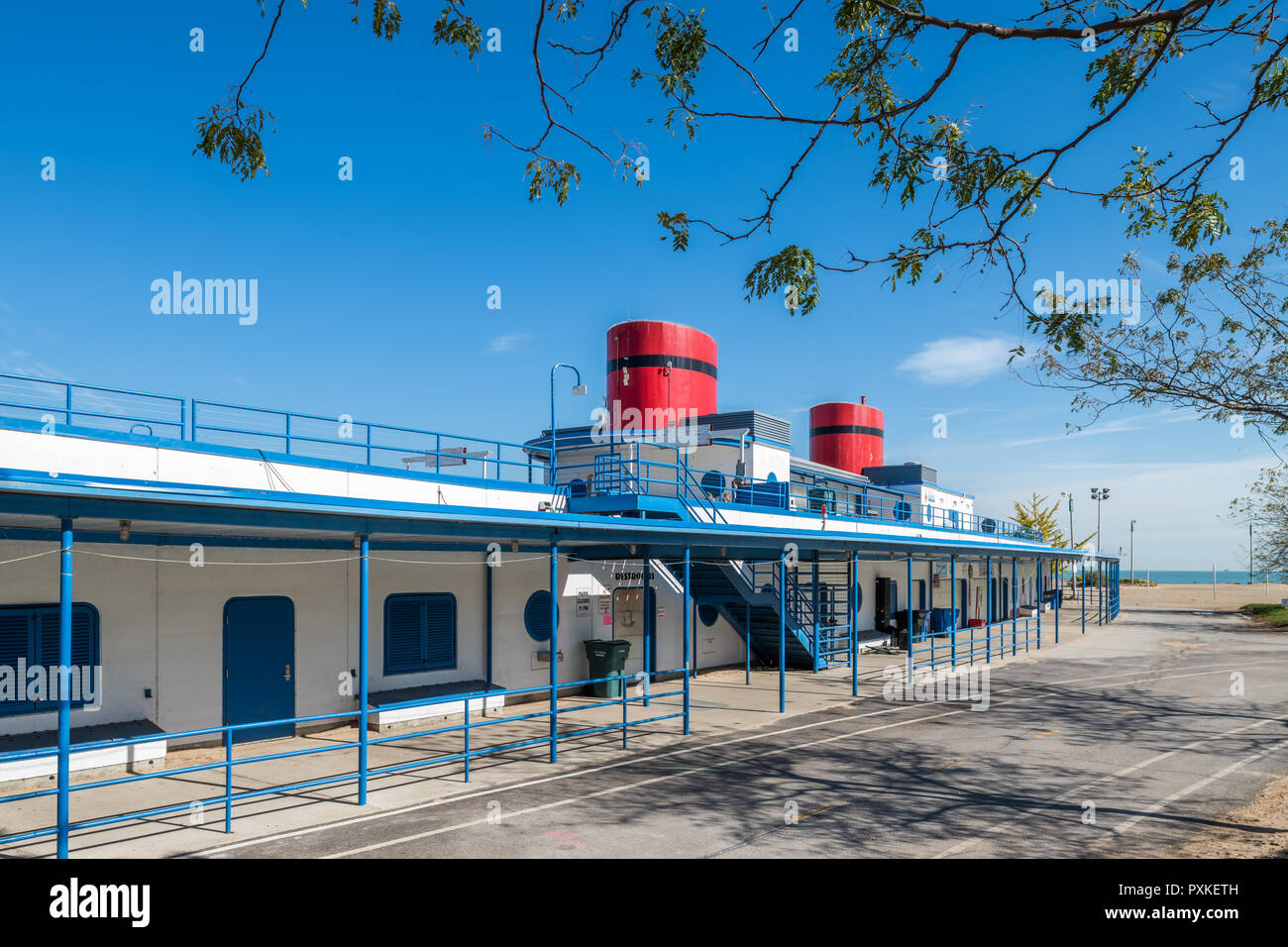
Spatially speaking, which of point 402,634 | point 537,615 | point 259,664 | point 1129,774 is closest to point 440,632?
point 402,634

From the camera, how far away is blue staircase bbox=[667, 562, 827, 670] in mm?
22000

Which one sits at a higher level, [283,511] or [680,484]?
[680,484]

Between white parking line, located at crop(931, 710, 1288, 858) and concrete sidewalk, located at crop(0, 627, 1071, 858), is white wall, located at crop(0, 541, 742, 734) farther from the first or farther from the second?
white parking line, located at crop(931, 710, 1288, 858)

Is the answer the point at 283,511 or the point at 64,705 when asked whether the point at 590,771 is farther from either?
the point at 64,705

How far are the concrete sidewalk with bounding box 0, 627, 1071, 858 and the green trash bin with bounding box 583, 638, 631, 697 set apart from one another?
56cm

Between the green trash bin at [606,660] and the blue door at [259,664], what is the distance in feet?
23.4

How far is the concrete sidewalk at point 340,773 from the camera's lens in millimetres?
9602

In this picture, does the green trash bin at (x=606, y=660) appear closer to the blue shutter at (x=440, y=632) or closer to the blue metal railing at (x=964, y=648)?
the blue shutter at (x=440, y=632)

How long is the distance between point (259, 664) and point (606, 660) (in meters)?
7.98

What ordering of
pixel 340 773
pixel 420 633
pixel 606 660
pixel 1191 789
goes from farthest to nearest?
pixel 606 660, pixel 420 633, pixel 340 773, pixel 1191 789

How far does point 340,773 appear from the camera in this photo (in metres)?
12.7

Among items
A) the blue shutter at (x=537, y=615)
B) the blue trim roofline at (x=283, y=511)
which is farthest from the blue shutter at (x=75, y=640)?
the blue shutter at (x=537, y=615)

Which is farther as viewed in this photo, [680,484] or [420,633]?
[680,484]
